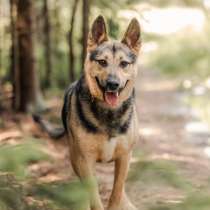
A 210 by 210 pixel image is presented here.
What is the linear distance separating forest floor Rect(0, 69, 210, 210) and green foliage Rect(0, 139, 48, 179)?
3 cm

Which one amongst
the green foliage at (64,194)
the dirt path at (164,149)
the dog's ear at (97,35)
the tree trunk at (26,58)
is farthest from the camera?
the tree trunk at (26,58)

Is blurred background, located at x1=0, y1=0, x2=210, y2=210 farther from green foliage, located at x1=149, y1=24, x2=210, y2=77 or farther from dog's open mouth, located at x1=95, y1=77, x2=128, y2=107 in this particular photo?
dog's open mouth, located at x1=95, y1=77, x2=128, y2=107

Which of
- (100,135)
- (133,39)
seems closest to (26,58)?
A: (133,39)

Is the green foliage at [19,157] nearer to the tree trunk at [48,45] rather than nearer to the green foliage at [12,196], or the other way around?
the green foliage at [12,196]

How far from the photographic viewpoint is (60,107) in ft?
42.4

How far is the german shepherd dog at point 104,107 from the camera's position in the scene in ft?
21.7

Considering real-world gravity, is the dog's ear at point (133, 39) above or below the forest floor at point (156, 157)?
above

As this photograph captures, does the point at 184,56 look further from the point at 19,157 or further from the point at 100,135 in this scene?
the point at 19,157

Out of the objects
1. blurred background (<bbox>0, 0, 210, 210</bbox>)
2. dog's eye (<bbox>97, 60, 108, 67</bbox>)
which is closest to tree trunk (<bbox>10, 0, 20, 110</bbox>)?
blurred background (<bbox>0, 0, 210, 210</bbox>)

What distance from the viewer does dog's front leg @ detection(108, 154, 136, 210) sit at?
704cm

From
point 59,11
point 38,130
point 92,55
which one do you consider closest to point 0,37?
point 59,11

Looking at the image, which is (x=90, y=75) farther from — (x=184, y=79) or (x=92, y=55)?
(x=184, y=79)

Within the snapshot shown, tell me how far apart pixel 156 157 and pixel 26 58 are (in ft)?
12.5

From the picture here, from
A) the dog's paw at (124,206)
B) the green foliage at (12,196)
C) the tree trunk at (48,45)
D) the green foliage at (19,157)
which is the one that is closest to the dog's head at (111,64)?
the dog's paw at (124,206)
